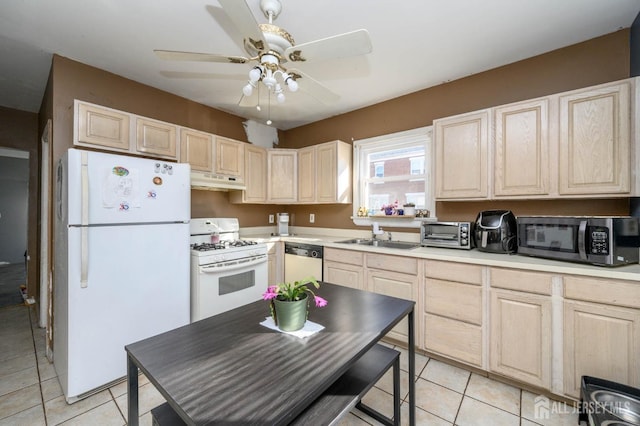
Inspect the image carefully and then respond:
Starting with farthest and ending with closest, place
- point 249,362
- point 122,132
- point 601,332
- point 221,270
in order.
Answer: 1. point 221,270
2. point 122,132
3. point 601,332
4. point 249,362

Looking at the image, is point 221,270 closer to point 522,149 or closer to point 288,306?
point 288,306

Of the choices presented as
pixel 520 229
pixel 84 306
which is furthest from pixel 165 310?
pixel 520 229

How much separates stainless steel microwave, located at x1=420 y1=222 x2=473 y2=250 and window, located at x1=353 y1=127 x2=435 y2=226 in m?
0.43

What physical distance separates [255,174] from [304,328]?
2.73 meters

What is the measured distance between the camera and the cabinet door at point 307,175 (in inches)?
142

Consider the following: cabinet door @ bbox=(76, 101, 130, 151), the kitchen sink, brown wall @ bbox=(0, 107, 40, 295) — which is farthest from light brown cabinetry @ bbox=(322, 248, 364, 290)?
brown wall @ bbox=(0, 107, 40, 295)

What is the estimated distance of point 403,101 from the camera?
10.2ft

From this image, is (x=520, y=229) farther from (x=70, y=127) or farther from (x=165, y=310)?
(x=70, y=127)

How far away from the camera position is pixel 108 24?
76.0 inches

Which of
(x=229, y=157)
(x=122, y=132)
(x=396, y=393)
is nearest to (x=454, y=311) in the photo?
(x=396, y=393)

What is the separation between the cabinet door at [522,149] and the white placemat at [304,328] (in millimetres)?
1956

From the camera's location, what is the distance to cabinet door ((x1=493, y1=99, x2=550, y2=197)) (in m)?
2.05

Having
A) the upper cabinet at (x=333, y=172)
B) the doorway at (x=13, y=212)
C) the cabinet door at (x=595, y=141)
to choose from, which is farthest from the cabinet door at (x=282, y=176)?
the doorway at (x=13, y=212)

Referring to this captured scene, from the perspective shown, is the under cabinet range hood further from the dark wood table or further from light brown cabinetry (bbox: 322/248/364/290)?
the dark wood table
